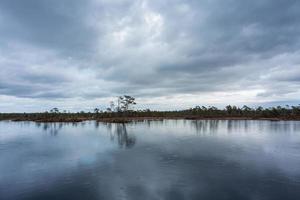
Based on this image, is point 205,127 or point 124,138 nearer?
point 124,138

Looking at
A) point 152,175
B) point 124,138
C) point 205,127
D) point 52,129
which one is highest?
point 205,127

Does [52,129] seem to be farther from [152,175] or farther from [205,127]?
[152,175]

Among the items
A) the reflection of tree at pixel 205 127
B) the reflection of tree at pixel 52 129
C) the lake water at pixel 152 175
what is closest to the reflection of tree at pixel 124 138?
the lake water at pixel 152 175

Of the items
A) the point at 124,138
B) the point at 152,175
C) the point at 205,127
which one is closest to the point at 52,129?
the point at 124,138

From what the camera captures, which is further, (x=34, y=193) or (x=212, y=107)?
(x=212, y=107)

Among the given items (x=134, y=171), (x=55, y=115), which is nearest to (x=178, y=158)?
(x=134, y=171)

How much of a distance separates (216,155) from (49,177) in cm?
1606

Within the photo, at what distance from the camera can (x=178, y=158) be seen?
2286cm

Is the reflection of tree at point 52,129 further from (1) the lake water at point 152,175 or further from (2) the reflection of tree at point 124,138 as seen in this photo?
(1) the lake water at point 152,175

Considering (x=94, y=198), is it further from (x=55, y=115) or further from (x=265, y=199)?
(x=55, y=115)

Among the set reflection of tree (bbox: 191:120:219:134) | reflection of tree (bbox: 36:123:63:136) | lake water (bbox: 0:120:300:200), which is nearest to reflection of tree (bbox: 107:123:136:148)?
lake water (bbox: 0:120:300:200)

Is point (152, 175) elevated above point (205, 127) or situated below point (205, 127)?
below

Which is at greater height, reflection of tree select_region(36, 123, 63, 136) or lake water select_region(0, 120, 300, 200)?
reflection of tree select_region(36, 123, 63, 136)

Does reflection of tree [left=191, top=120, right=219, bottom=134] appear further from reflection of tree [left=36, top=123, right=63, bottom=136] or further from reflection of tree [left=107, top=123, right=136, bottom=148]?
reflection of tree [left=36, top=123, right=63, bottom=136]
